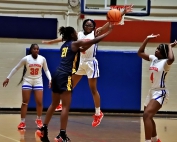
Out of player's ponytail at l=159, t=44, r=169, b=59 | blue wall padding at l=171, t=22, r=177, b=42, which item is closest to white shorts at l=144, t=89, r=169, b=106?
player's ponytail at l=159, t=44, r=169, b=59

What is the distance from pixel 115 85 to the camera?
48.1 ft

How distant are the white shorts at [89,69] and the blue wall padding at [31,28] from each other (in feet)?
16.4

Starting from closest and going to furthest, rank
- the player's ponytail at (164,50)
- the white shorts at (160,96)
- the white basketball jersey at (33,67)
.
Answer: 1. the white shorts at (160,96)
2. the player's ponytail at (164,50)
3. the white basketball jersey at (33,67)

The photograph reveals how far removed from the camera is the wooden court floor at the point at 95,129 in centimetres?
891

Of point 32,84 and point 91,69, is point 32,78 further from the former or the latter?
point 91,69

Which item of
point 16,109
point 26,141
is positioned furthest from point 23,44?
point 26,141

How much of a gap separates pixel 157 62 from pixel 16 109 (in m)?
7.86

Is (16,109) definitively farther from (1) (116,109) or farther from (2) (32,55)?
(2) (32,55)

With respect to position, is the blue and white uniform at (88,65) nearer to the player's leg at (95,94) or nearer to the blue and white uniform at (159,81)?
the player's leg at (95,94)

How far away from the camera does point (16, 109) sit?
14711 millimetres

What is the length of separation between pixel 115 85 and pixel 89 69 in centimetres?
502

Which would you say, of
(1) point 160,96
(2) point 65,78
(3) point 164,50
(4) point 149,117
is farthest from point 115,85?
(2) point 65,78

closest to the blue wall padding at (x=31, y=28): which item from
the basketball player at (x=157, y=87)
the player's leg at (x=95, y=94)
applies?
the player's leg at (x=95, y=94)

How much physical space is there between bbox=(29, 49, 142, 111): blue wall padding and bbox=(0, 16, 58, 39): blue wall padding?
2.38 ft
